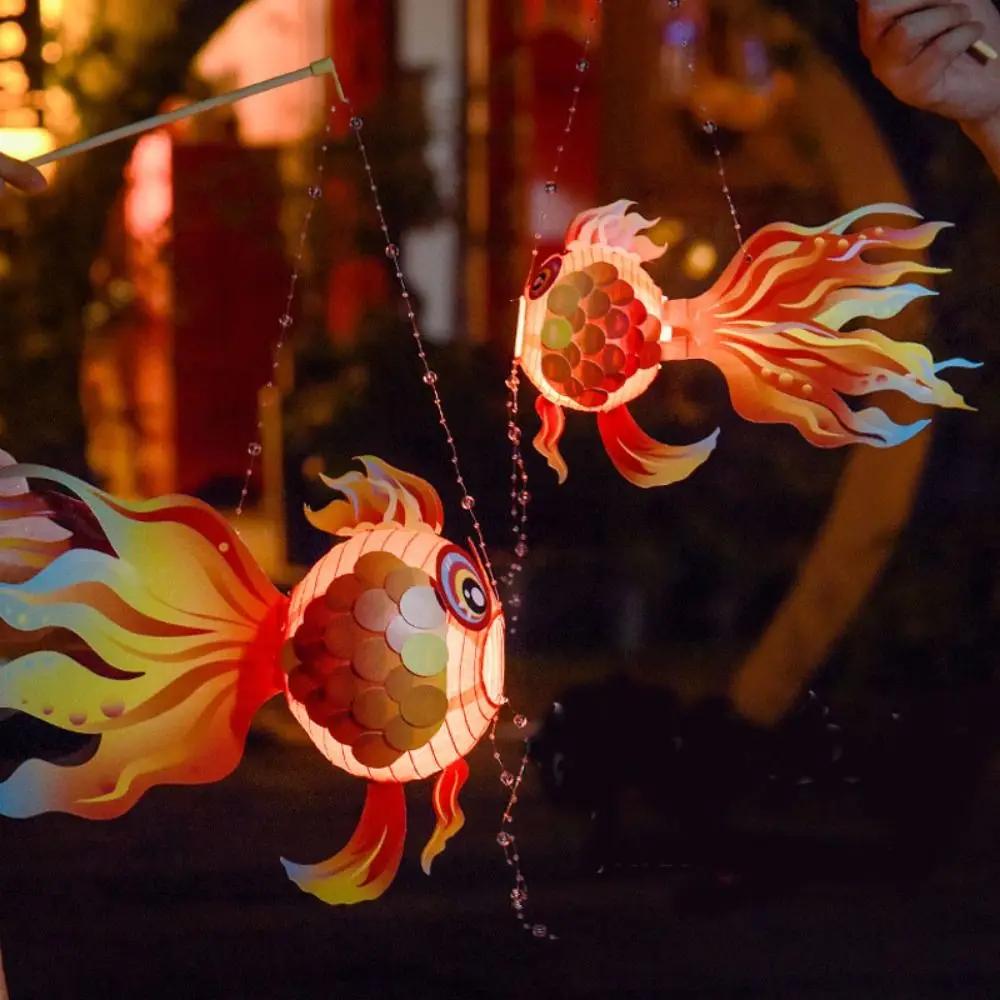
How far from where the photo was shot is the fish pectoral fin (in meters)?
1.08

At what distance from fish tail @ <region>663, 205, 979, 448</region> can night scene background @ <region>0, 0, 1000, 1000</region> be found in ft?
0.95

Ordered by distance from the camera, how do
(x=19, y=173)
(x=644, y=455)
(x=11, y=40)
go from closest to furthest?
(x=19, y=173) < (x=644, y=455) < (x=11, y=40)

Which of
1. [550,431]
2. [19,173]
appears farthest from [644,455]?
[19,173]

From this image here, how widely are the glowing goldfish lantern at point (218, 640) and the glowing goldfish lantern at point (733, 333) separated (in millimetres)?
192

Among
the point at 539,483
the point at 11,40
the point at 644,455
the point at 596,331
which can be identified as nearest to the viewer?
the point at 596,331

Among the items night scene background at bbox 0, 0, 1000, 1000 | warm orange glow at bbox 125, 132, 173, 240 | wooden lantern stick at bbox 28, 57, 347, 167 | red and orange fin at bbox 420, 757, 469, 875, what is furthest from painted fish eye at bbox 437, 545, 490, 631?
warm orange glow at bbox 125, 132, 173, 240

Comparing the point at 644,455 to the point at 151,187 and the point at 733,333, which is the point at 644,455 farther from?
the point at 151,187

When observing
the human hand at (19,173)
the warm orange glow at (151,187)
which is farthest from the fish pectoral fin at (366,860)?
the warm orange glow at (151,187)

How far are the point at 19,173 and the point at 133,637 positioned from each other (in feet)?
1.21

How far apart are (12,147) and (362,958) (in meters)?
1.06

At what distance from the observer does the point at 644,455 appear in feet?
3.84

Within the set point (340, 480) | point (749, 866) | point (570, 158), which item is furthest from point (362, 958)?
point (570, 158)

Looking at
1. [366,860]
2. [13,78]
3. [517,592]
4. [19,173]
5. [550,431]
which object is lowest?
[366,860]

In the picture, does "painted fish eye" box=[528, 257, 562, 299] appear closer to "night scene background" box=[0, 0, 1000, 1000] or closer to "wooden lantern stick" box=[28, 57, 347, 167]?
"wooden lantern stick" box=[28, 57, 347, 167]
